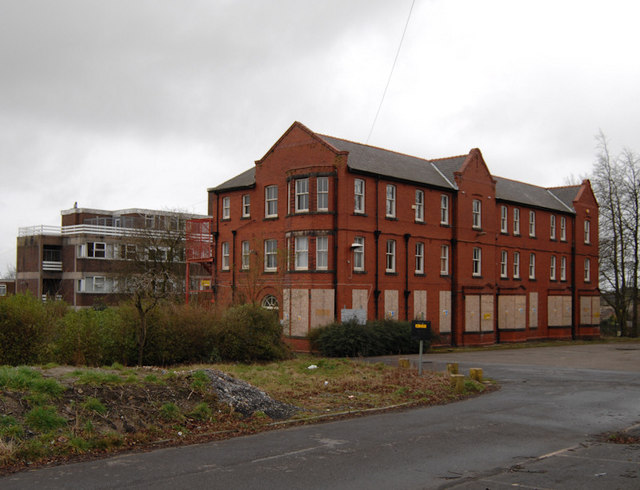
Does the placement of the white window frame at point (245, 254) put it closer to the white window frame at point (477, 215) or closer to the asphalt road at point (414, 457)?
the white window frame at point (477, 215)

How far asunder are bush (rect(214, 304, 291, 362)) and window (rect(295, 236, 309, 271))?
34.9 feet

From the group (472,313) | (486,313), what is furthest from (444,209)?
(486,313)

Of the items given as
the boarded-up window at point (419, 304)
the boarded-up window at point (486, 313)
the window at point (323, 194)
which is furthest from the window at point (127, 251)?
the boarded-up window at point (486, 313)

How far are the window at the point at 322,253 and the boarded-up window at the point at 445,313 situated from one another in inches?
387

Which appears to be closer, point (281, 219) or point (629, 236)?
point (281, 219)

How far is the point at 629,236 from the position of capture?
60938 mm

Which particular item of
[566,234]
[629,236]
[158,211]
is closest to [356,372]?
[566,234]

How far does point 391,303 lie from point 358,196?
6759mm

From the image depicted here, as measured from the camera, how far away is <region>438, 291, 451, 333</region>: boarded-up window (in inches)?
1671

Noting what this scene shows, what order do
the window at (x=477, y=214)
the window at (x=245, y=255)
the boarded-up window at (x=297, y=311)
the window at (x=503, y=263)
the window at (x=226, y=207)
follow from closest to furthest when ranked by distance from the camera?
the boarded-up window at (x=297, y=311) < the window at (x=245, y=255) < the window at (x=226, y=207) < the window at (x=477, y=214) < the window at (x=503, y=263)

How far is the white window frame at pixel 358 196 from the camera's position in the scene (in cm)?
3753

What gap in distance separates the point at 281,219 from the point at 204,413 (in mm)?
26510

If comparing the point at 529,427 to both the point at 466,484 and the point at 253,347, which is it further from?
the point at 253,347

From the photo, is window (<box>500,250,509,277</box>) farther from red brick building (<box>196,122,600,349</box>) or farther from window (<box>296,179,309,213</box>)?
window (<box>296,179,309,213</box>)
